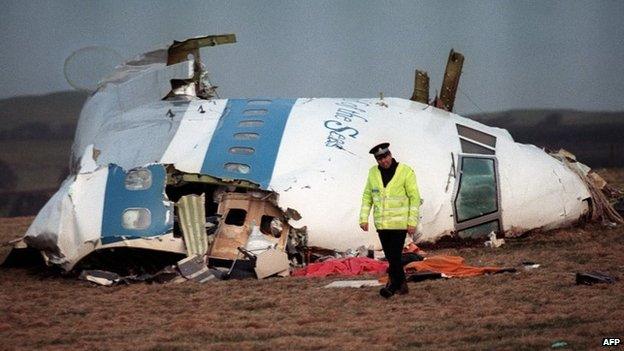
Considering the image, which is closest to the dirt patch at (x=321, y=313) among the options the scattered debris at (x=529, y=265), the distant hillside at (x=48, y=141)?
the scattered debris at (x=529, y=265)

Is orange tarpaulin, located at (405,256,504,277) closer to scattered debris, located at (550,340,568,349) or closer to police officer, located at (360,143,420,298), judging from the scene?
police officer, located at (360,143,420,298)

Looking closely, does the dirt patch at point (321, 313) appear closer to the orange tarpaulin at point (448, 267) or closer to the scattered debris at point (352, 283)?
the scattered debris at point (352, 283)

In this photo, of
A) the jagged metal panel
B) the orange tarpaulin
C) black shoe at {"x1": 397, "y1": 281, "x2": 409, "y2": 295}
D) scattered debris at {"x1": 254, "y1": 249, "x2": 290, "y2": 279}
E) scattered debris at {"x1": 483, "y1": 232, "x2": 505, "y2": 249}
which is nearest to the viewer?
black shoe at {"x1": 397, "y1": 281, "x2": 409, "y2": 295}

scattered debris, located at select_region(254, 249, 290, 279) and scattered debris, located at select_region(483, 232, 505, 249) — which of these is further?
scattered debris, located at select_region(483, 232, 505, 249)

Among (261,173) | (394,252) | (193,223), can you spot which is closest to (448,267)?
(394,252)

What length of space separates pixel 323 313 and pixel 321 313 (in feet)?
0.08

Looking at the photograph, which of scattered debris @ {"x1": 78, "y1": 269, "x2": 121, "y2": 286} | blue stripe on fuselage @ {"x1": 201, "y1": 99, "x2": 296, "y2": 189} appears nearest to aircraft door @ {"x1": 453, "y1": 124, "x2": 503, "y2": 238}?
blue stripe on fuselage @ {"x1": 201, "y1": 99, "x2": 296, "y2": 189}

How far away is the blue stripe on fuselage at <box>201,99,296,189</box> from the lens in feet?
67.5

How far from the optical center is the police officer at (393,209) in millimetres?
16859

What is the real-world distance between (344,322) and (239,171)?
5.79m

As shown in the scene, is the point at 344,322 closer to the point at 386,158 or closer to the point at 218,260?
the point at 386,158

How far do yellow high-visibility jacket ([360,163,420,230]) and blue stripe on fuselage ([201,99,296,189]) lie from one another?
3.62 meters

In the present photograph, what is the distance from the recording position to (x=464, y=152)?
22.5m

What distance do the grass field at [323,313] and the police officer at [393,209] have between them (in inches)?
12.7
